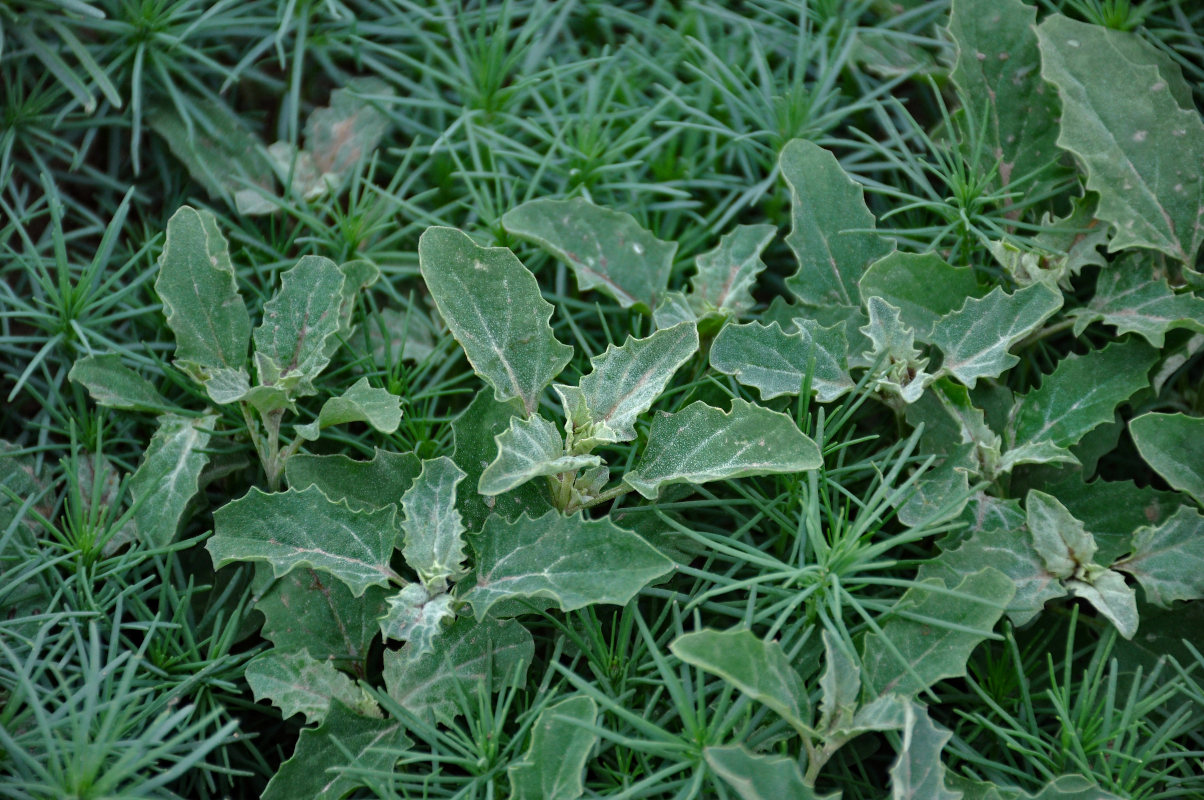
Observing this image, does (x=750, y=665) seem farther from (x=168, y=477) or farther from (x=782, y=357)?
(x=168, y=477)

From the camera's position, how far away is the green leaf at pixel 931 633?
0.97 meters

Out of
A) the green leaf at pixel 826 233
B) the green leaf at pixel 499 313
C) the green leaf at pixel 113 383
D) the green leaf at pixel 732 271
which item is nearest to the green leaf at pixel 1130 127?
the green leaf at pixel 826 233

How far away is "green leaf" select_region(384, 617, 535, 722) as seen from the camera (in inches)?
40.9

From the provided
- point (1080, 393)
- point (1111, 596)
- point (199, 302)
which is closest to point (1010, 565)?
point (1111, 596)

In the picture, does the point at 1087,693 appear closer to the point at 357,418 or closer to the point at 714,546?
the point at 714,546

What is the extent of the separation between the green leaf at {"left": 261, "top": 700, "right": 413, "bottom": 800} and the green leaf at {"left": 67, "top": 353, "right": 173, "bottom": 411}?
469 millimetres

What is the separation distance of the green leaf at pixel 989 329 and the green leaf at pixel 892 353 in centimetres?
4

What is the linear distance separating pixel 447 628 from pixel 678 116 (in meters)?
0.85

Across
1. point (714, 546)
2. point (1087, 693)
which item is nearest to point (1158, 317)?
point (1087, 693)

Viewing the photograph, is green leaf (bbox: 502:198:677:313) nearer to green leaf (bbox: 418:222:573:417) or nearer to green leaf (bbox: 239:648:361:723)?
green leaf (bbox: 418:222:573:417)

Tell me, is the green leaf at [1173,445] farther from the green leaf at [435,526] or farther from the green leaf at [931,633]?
the green leaf at [435,526]

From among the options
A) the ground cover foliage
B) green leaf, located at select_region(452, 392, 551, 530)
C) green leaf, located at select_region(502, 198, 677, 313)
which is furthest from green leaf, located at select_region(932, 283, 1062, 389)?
green leaf, located at select_region(452, 392, 551, 530)

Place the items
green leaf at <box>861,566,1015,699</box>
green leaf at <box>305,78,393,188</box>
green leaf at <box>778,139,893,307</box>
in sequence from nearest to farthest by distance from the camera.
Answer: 1. green leaf at <box>861,566,1015,699</box>
2. green leaf at <box>778,139,893,307</box>
3. green leaf at <box>305,78,393,188</box>

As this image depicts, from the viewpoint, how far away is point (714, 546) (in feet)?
3.35
